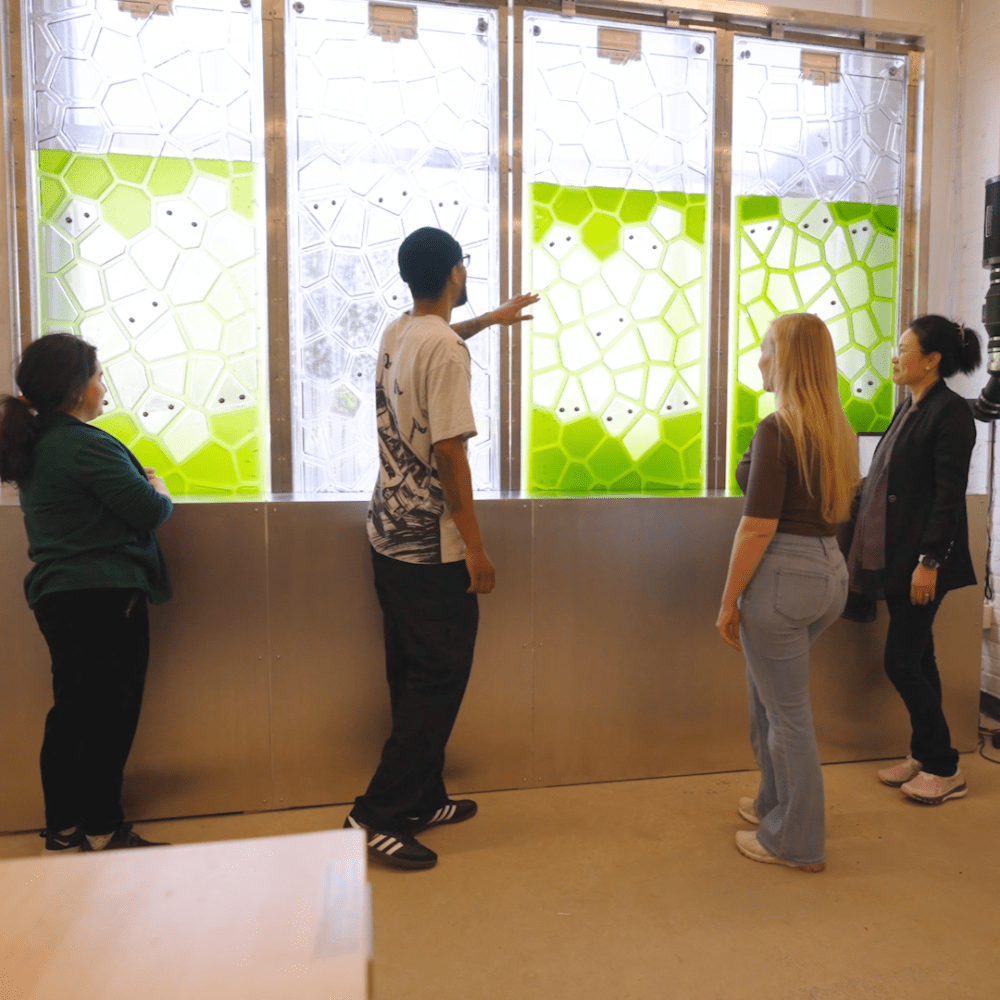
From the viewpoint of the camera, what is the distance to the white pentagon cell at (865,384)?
364 centimetres

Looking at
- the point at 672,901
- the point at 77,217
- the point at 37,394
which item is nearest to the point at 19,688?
the point at 37,394

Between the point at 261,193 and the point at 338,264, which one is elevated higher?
the point at 261,193

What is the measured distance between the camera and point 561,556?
288 cm

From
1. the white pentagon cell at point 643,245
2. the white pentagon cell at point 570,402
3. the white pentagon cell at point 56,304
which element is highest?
the white pentagon cell at point 643,245

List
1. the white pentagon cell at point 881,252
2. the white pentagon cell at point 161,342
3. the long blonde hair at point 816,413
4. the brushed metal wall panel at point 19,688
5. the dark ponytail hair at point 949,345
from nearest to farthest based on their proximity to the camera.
→ the long blonde hair at point 816,413
the brushed metal wall panel at point 19,688
the dark ponytail hair at point 949,345
the white pentagon cell at point 161,342
the white pentagon cell at point 881,252

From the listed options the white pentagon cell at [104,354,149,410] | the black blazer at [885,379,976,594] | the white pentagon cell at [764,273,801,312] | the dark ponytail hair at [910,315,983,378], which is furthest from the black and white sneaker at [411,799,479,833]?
the white pentagon cell at [764,273,801,312]

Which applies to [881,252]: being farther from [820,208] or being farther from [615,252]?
[615,252]

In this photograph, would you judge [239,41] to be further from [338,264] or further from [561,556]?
[561,556]

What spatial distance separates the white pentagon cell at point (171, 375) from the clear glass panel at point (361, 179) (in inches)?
15.5

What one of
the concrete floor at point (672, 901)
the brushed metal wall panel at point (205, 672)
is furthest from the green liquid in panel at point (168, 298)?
the concrete floor at point (672, 901)

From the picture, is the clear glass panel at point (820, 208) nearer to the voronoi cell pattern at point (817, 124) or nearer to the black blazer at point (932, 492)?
the voronoi cell pattern at point (817, 124)

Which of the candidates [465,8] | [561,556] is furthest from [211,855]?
[465,8]

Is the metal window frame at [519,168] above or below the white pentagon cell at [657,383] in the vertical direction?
above

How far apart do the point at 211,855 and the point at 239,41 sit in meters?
3.00
